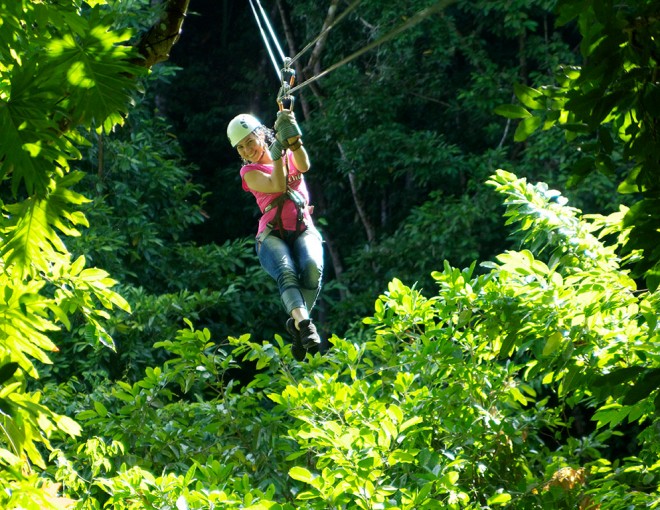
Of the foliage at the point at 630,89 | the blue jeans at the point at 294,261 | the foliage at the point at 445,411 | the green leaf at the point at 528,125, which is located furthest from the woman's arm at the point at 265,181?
the foliage at the point at 630,89

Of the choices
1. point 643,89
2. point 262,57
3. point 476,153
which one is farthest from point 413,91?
point 643,89

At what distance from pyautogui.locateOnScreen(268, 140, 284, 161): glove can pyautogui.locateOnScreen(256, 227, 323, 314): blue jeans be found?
0.45 m

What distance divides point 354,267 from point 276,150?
6.14 m

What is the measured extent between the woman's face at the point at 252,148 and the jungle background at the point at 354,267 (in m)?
0.44

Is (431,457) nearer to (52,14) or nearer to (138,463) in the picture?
(138,463)

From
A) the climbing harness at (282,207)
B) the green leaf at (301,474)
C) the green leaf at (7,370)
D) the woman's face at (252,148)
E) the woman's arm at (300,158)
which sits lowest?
the green leaf at (301,474)

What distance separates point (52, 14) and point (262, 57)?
10.1 m

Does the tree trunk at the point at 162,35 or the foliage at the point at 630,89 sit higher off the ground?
the tree trunk at the point at 162,35

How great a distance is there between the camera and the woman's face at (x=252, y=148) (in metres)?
4.50

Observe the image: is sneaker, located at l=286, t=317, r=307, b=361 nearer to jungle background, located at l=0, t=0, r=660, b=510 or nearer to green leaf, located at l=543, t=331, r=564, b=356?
jungle background, located at l=0, t=0, r=660, b=510

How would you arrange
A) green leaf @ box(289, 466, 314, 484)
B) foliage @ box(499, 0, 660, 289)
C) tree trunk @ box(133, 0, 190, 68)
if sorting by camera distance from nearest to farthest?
1. foliage @ box(499, 0, 660, 289)
2. tree trunk @ box(133, 0, 190, 68)
3. green leaf @ box(289, 466, 314, 484)

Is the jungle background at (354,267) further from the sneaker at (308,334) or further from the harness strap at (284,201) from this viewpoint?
the harness strap at (284,201)

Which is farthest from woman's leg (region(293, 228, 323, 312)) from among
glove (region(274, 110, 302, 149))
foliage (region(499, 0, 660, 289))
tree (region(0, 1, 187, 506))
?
foliage (region(499, 0, 660, 289))

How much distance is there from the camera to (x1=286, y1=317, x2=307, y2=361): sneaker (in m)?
4.54
